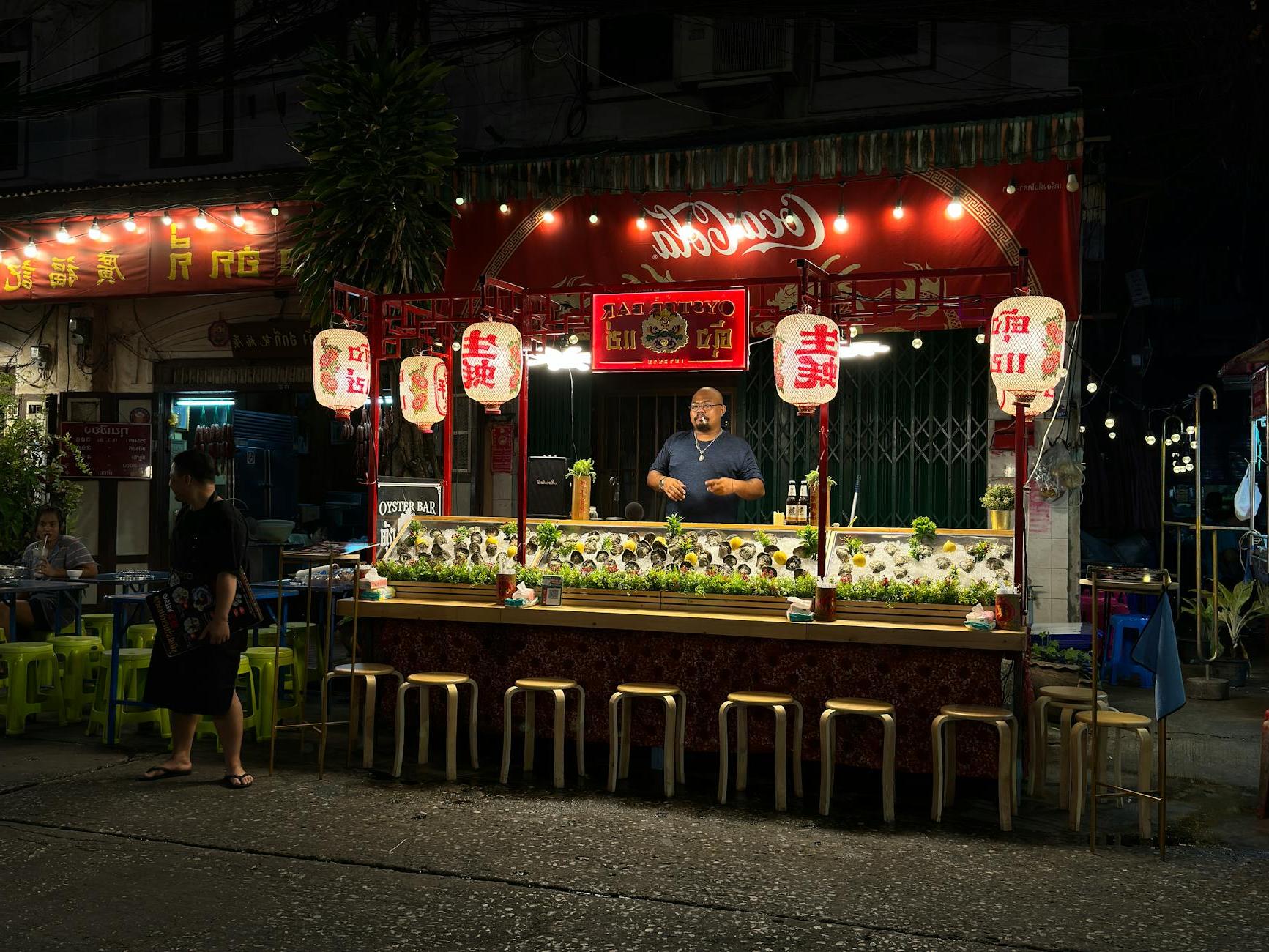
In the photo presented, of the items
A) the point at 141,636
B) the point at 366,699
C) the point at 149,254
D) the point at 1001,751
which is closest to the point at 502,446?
the point at 141,636

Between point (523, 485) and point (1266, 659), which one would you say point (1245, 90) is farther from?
point (523, 485)

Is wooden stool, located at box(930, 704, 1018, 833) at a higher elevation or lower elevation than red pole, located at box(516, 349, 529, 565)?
lower

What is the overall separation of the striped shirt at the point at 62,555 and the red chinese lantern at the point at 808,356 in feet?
20.9

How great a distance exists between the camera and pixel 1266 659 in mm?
12250

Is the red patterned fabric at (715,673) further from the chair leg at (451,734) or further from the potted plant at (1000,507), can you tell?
the potted plant at (1000,507)

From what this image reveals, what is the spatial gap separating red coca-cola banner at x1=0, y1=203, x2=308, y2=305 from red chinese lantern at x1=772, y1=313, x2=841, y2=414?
6222 millimetres

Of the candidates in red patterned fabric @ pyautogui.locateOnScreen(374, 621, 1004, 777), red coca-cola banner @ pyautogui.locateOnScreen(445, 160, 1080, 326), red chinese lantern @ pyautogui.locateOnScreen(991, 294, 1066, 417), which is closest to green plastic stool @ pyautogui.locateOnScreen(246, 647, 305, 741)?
red patterned fabric @ pyautogui.locateOnScreen(374, 621, 1004, 777)

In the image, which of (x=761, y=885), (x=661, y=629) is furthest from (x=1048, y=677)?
(x=761, y=885)

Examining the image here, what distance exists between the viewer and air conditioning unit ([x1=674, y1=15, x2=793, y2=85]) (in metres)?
10.4

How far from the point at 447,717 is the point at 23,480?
7007mm

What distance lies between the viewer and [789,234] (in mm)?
10109

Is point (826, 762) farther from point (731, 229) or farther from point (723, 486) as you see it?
point (731, 229)

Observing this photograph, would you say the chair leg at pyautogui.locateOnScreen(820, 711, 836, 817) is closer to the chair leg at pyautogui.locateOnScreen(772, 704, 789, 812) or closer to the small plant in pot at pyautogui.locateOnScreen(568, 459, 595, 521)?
the chair leg at pyautogui.locateOnScreen(772, 704, 789, 812)

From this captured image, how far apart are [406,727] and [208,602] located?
1915 mm
